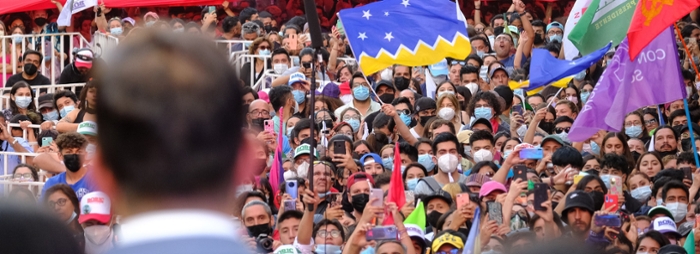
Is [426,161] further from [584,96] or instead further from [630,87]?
[584,96]

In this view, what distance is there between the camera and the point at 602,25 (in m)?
11.7

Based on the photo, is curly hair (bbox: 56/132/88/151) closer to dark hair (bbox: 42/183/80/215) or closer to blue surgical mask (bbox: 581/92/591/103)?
dark hair (bbox: 42/183/80/215)

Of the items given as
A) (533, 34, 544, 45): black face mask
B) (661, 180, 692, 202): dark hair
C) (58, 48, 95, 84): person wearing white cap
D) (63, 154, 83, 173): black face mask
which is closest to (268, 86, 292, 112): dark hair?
(58, 48, 95, 84): person wearing white cap

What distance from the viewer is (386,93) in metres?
13.7

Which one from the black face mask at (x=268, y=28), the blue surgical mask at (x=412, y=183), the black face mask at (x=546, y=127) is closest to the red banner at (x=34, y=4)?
the black face mask at (x=268, y=28)

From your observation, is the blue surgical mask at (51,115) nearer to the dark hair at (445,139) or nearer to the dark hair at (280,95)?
the dark hair at (280,95)

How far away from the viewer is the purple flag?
11281 millimetres

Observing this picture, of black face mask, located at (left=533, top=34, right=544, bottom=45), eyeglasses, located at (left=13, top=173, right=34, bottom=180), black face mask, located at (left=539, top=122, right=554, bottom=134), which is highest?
black face mask, located at (left=533, top=34, right=544, bottom=45)

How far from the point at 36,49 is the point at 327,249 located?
8.94m

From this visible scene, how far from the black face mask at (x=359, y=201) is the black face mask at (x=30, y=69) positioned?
655cm

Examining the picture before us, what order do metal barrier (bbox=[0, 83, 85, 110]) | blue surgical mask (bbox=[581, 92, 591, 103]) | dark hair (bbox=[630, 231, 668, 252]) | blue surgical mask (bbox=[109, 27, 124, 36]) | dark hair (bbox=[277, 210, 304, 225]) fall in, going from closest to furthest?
dark hair (bbox=[630, 231, 668, 252]), dark hair (bbox=[277, 210, 304, 225]), blue surgical mask (bbox=[581, 92, 591, 103]), metal barrier (bbox=[0, 83, 85, 110]), blue surgical mask (bbox=[109, 27, 124, 36])

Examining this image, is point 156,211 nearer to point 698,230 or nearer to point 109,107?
point 109,107

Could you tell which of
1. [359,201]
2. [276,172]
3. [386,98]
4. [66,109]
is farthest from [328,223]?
[66,109]

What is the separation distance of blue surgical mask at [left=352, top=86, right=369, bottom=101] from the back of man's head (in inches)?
448
